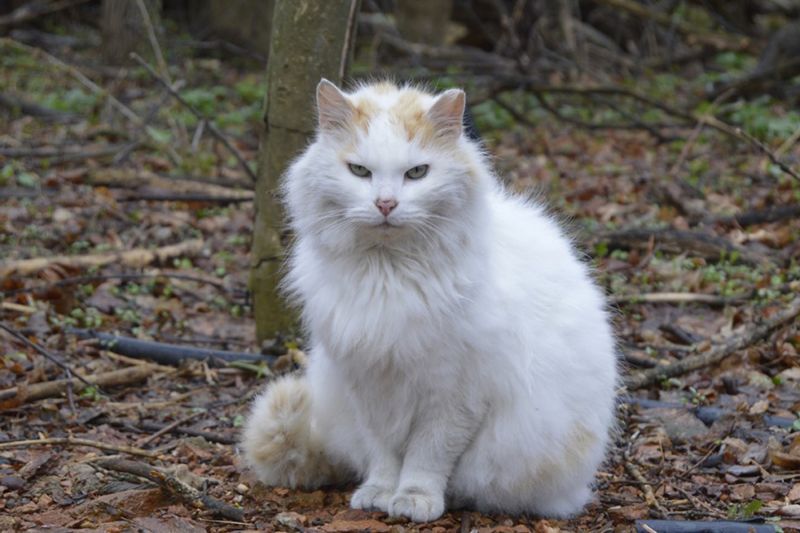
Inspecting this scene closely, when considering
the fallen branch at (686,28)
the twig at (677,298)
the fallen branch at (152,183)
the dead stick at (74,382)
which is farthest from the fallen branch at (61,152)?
the fallen branch at (686,28)

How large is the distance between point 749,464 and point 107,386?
3.08 meters

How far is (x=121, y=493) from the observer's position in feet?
11.4

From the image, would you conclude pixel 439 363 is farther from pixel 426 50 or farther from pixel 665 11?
pixel 665 11

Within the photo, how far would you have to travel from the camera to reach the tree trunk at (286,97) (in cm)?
477

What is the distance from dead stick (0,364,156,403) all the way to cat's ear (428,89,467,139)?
7.52 feet

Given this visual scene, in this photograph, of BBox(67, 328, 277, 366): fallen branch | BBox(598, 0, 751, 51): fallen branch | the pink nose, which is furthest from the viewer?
BBox(598, 0, 751, 51): fallen branch

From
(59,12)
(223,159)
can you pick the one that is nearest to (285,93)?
(223,159)

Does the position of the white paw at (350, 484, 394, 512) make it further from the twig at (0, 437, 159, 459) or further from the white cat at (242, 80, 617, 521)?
the twig at (0, 437, 159, 459)

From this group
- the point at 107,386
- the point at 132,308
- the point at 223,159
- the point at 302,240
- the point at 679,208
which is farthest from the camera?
the point at 223,159

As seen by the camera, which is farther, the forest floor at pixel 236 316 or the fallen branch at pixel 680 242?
the fallen branch at pixel 680 242

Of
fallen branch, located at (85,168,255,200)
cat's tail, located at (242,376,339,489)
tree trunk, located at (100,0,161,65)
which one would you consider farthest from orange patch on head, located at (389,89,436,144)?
tree trunk, located at (100,0,161,65)

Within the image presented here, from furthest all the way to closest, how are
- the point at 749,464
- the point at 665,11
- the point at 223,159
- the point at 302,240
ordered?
the point at 665,11
the point at 223,159
the point at 749,464
the point at 302,240

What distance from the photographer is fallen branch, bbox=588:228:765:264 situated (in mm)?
6148

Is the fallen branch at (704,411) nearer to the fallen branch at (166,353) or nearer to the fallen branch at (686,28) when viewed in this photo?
the fallen branch at (166,353)
